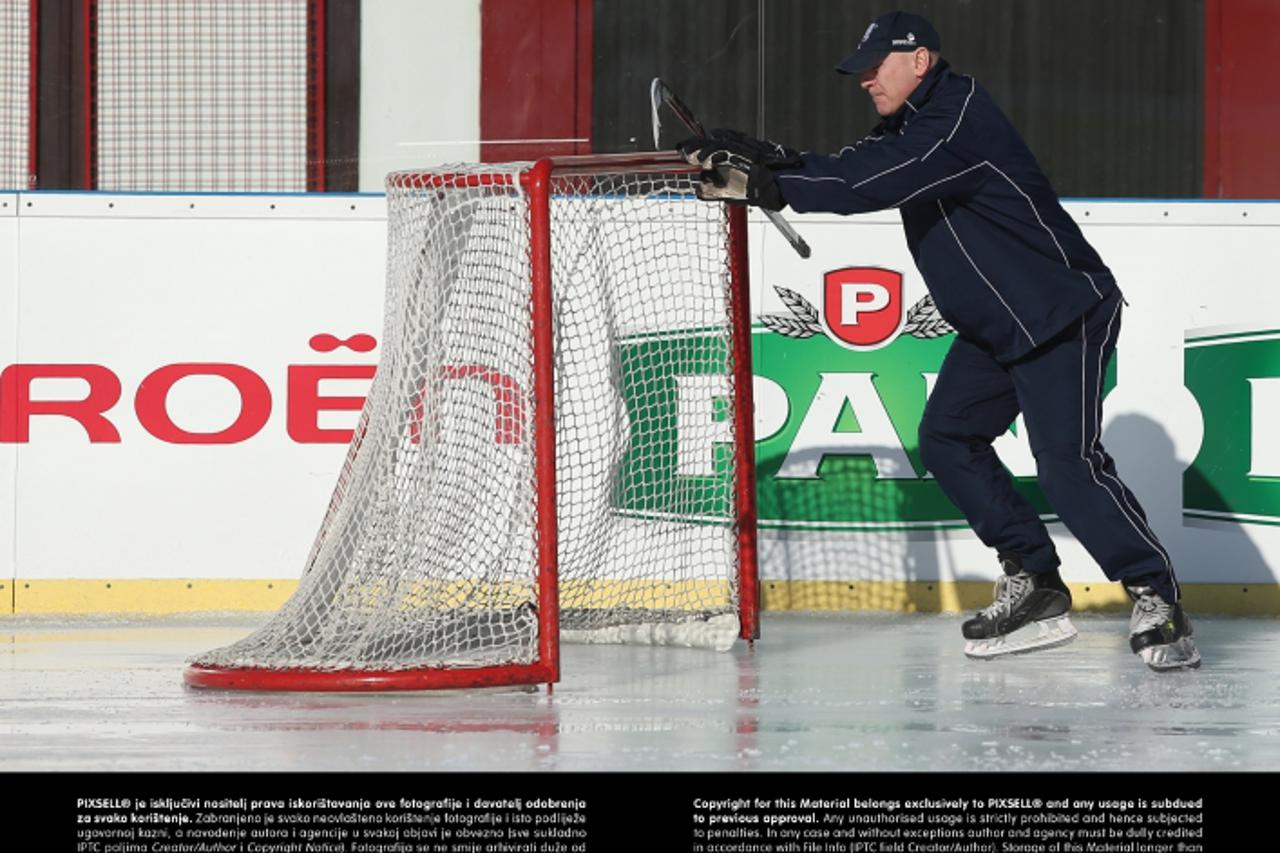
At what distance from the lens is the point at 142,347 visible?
557cm

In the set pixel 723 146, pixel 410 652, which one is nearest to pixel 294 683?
pixel 410 652

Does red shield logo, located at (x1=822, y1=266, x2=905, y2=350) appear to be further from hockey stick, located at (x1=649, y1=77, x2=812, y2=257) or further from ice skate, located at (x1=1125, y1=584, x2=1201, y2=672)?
ice skate, located at (x1=1125, y1=584, x2=1201, y2=672)

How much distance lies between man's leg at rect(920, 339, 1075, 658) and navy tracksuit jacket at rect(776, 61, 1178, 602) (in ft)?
0.66

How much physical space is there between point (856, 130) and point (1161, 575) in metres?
2.62

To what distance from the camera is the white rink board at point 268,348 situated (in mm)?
5535

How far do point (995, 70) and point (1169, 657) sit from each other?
112 inches

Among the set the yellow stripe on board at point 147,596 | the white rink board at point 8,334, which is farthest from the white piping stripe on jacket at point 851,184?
the white rink board at point 8,334

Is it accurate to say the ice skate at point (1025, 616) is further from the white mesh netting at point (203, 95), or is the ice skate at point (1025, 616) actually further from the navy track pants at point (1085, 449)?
the white mesh netting at point (203, 95)

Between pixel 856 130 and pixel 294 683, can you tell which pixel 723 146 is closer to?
pixel 294 683

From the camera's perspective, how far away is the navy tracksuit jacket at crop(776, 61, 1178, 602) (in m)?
4.35

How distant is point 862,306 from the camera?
18.7 ft

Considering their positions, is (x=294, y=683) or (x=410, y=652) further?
(x=410, y=652)

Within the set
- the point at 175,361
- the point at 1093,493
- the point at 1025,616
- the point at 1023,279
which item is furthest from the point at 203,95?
the point at 1093,493

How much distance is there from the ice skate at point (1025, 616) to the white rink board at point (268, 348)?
944 mm
